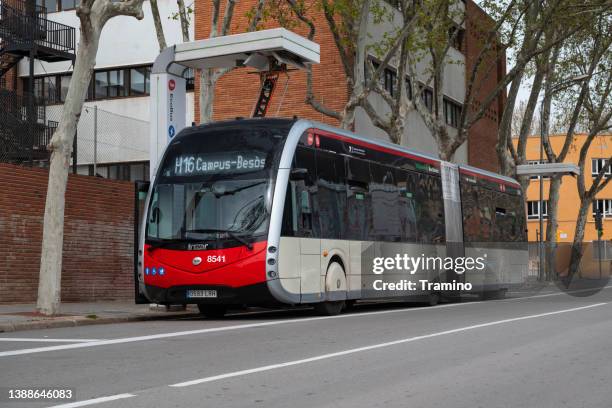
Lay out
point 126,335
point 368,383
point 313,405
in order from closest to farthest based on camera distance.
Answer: point 313,405, point 368,383, point 126,335

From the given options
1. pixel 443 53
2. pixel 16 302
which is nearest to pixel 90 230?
pixel 16 302

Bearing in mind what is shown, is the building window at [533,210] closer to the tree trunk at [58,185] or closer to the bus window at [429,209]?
the bus window at [429,209]

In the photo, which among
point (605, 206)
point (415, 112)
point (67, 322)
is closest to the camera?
point (67, 322)

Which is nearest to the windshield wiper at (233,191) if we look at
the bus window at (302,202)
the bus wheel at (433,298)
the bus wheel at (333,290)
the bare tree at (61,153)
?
the bus window at (302,202)

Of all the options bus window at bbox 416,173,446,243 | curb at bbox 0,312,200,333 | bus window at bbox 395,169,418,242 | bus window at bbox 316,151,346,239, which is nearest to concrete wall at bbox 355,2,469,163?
bus window at bbox 416,173,446,243

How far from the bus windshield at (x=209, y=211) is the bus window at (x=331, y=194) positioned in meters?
1.68

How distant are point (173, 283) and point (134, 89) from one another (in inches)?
763

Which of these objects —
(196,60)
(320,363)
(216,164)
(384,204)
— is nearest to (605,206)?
(384,204)

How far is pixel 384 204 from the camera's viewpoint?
19.6 metres

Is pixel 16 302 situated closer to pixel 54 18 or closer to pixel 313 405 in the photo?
pixel 313 405

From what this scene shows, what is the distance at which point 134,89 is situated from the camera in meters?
34.1

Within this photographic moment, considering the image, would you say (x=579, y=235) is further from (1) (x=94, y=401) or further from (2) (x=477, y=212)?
(1) (x=94, y=401)

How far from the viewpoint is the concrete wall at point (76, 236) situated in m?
19.6

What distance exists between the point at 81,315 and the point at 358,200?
5.86m
